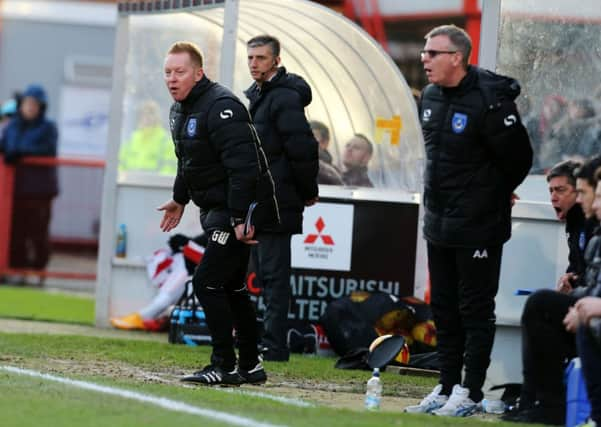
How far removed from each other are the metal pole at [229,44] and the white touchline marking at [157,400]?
147 inches

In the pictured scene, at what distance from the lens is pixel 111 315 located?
1412 centimetres

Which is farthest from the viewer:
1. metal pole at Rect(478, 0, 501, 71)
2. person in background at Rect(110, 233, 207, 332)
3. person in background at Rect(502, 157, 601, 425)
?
person in background at Rect(110, 233, 207, 332)

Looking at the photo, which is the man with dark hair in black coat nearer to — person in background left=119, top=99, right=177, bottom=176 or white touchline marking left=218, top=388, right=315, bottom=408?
white touchline marking left=218, top=388, right=315, bottom=408

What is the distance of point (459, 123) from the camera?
28.3 ft

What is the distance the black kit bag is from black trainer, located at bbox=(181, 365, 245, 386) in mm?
2791

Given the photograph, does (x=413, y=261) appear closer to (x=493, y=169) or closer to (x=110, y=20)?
(x=493, y=169)

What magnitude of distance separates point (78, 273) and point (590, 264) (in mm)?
12092

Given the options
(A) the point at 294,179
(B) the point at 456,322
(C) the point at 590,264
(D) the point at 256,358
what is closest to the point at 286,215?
(A) the point at 294,179

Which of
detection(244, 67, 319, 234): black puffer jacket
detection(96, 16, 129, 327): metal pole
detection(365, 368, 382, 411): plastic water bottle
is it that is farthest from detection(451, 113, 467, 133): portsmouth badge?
detection(96, 16, 129, 327): metal pole

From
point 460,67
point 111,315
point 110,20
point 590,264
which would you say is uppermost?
point 110,20

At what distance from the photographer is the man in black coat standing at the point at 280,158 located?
11.2m

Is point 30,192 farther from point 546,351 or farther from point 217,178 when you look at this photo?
point 546,351

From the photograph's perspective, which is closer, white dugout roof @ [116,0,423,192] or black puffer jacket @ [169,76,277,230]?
black puffer jacket @ [169,76,277,230]

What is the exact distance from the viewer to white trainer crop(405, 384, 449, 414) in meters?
8.74
